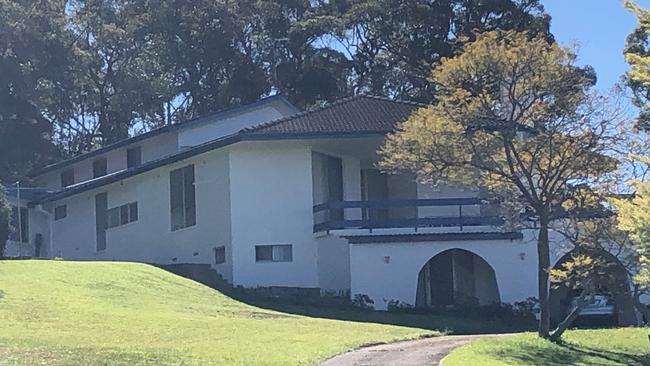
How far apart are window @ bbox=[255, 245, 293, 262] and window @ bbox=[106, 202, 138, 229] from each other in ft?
20.8

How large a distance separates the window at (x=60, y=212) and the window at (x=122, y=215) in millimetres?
3209

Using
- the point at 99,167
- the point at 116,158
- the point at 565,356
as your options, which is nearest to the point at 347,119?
the point at 116,158

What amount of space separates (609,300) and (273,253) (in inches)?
427

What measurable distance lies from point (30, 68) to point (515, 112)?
38.8 metres

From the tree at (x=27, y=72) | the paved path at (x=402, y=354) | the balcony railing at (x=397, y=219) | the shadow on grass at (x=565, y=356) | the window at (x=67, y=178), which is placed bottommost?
the shadow on grass at (x=565, y=356)

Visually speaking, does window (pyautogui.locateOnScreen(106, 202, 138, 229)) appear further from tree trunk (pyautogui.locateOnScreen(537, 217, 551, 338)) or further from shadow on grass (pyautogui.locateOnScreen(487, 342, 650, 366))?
shadow on grass (pyautogui.locateOnScreen(487, 342, 650, 366))

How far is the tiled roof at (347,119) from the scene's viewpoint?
32.8 metres

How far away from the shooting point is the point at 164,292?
27.0m

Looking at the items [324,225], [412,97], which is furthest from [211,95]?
[324,225]

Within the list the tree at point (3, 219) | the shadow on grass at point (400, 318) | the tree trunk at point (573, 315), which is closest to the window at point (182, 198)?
the shadow on grass at point (400, 318)

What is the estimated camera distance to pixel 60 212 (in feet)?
135

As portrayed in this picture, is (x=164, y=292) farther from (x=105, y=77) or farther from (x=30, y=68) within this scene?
(x=105, y=77)

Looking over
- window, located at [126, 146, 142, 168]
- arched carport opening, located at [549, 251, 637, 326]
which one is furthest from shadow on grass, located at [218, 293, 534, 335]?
window, located at [126, 146, 142, 168]

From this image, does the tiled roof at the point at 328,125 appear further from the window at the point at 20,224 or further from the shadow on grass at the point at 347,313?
the window at the point at 20,224
